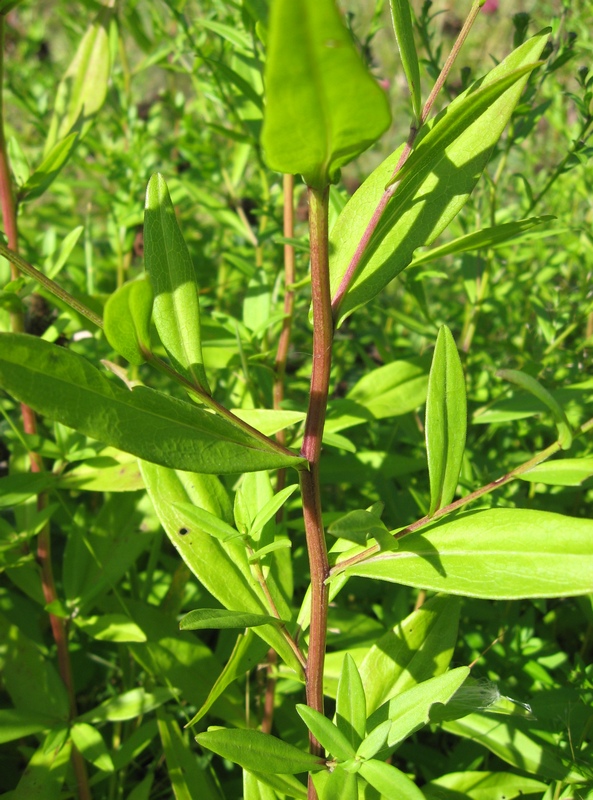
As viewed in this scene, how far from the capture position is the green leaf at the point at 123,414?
39 cm

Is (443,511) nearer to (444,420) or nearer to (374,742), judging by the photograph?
(444,420)

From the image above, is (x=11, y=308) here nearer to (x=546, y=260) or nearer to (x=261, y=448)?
(x=261, y=448)

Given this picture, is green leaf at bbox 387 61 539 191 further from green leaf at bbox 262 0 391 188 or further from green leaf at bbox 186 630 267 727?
green leaf at bbox 186 630 267 727

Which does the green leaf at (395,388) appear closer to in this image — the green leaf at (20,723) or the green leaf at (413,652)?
the green leaf at (413,652)

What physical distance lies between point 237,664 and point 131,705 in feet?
1.04

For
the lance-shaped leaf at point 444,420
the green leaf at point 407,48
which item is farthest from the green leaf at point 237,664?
the green leaf at point 407,48

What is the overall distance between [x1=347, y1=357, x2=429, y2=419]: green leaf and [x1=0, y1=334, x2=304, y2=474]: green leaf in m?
0.52

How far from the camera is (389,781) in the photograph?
54cm

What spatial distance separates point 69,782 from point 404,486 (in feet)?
2.27

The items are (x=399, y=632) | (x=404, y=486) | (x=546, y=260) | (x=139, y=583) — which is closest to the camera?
(x=399, y=632)

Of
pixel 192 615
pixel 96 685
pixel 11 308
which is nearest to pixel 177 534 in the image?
pixel 192 615

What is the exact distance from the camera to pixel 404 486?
128 centimetres

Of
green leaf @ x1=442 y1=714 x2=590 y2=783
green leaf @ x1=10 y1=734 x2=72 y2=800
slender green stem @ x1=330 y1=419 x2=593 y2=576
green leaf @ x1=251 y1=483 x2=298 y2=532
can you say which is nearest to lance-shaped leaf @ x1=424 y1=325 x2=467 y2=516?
slender green stem @ x1=330 y1=419 x2=593 y2=576

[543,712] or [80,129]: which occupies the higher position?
[80,129]
